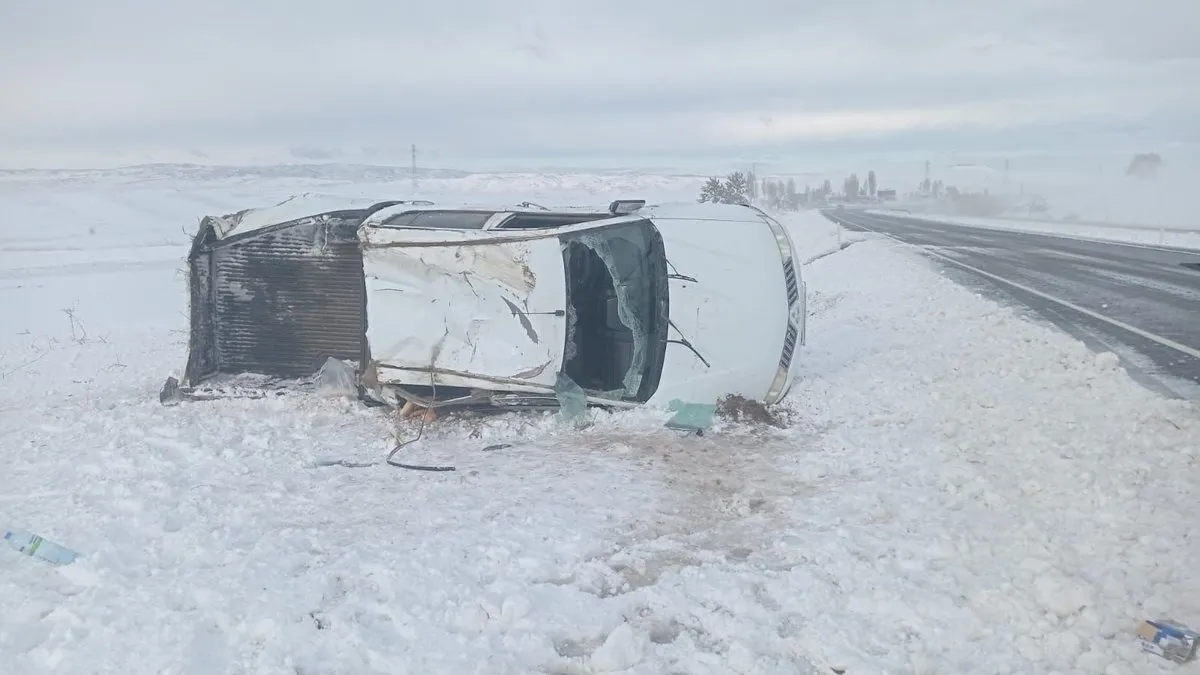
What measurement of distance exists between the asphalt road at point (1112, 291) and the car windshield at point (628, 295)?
14.3ft

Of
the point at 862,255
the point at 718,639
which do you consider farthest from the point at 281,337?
the point at 862,255

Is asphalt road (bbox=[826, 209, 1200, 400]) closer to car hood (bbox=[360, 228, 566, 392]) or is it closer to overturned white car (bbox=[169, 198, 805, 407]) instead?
overturned white car (bbox=[169, 198, 805, 407])

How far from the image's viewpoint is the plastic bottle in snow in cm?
416

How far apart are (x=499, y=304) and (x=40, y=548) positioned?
11.2 feet

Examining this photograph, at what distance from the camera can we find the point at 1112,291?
1390cm

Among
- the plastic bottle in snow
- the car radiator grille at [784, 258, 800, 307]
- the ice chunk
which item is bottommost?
the plastic bottle in snow

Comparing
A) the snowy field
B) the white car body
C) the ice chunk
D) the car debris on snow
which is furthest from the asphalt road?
the ice chunk

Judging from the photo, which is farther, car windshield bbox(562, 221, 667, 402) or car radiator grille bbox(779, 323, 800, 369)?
car radiator grille bbox(779, 323, 800, 369)

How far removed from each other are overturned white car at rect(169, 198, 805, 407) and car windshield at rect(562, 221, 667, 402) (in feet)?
0.05

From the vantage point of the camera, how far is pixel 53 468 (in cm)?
553

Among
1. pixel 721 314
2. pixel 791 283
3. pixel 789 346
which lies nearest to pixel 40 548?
pixel 721 314

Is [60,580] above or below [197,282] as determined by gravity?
below

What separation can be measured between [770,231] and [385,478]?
386 cm

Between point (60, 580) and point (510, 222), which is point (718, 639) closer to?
point (60, 580)
